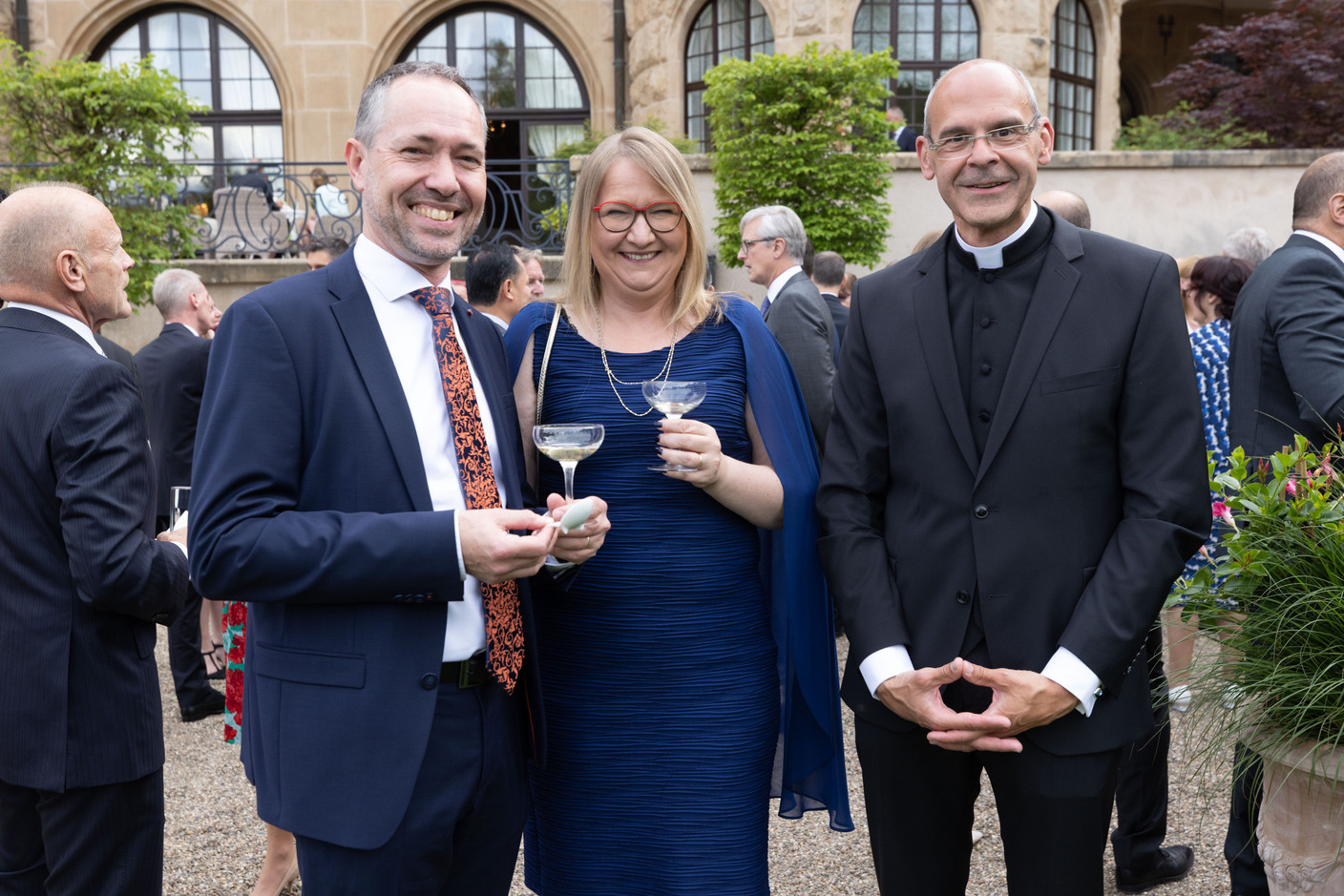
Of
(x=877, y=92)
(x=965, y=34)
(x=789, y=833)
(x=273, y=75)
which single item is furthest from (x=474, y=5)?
(x=789, y=833)

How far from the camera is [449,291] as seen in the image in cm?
229

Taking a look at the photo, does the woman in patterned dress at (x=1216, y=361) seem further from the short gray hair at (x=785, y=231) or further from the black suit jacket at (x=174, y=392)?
the black suit jacket at (x=174, y=392)

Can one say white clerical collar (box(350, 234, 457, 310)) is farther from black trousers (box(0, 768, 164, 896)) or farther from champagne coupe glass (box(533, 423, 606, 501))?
black trousers (box(0, 768, 164, 896))

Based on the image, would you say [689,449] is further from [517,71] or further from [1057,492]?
[517,71]

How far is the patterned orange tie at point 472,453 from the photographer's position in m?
2.13

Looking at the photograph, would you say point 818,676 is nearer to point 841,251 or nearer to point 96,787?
point 96,787

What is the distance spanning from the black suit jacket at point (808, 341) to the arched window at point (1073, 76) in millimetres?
10736

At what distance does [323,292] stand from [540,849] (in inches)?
60.4

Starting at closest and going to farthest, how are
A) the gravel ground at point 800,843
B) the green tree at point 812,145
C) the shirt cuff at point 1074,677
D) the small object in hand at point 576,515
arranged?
the small object in hand at point 576,515 < the shirt cuff at point 1074,677 < the gravel ground at point 800,843 < the green tree at point 812,145

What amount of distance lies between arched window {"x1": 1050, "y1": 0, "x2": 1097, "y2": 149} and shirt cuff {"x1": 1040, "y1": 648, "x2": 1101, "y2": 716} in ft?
47.8

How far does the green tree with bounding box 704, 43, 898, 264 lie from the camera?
1005 cm

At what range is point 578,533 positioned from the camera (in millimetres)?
2174

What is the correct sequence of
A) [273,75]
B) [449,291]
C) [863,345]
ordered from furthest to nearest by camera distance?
1. [273,75]
2. [863,345]
3. [449,291]

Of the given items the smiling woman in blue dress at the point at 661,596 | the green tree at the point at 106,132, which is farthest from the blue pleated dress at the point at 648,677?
the green tree at the point at 106,132
